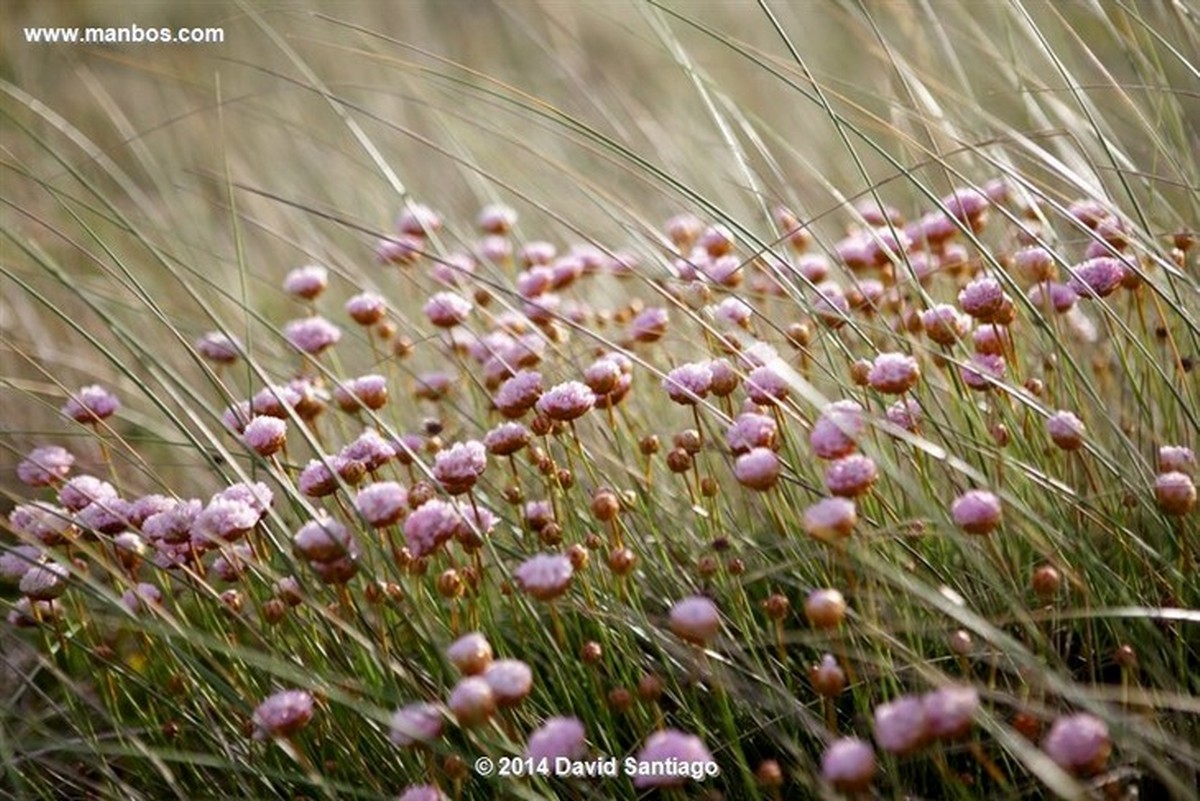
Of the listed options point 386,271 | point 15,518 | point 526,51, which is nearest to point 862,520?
point 15,518

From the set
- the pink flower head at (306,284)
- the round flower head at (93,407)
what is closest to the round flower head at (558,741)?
the round flower head at (93,407)

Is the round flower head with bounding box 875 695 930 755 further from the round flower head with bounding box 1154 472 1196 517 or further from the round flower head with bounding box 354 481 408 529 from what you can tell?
the round flower head with bounding box 354 481 408 529

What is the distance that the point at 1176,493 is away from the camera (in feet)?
3.96

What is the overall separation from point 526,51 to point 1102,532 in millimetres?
4099

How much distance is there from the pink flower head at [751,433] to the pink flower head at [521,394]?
0.89 feet

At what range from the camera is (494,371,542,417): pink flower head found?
157cm

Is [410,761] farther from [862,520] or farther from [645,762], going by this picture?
[862,520]

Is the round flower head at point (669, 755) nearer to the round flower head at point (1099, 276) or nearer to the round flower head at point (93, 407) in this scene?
the round flower head at point (1099, 276)

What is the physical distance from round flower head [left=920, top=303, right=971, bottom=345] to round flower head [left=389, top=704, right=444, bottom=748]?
743mm

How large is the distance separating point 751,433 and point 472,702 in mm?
474

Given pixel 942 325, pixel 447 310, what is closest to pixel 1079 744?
pixel 942 325

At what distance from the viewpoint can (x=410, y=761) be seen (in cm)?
139

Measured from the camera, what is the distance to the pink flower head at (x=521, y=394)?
5.15ft

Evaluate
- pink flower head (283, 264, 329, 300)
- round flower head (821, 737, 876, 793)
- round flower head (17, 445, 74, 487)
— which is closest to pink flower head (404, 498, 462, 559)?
round flower head (821, 737, 876, 793)
